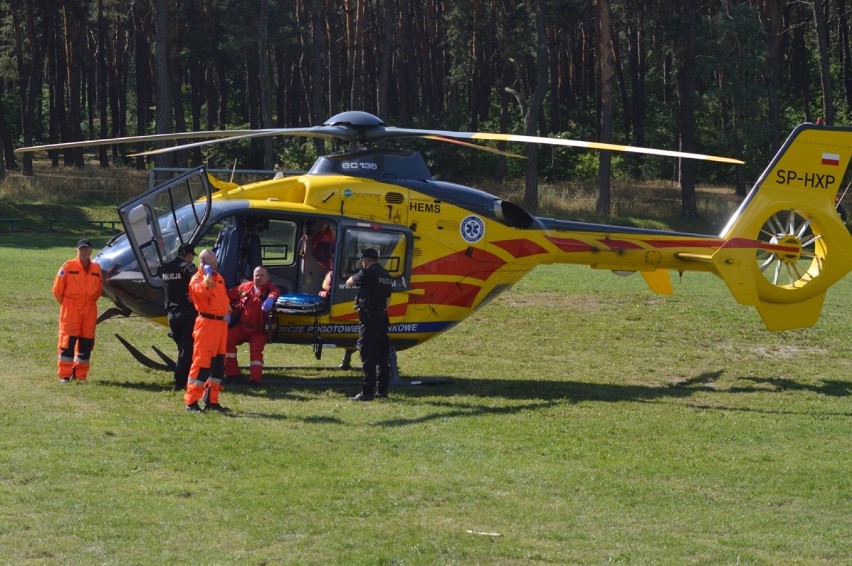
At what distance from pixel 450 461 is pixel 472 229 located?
5140 mm

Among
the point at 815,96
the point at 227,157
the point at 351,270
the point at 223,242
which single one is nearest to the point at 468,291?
the point at 351,270

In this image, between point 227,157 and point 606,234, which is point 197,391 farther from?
point 227,157

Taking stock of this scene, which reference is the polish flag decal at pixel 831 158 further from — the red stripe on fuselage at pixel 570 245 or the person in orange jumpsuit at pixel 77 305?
the person in orange jumpsuit at pixel 77 305

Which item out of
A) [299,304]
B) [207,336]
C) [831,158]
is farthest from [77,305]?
[831,158]

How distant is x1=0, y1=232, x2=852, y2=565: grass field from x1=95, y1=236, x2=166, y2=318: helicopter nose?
0.98m

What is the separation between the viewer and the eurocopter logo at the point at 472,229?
48.2ft

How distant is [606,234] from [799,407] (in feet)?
11.2

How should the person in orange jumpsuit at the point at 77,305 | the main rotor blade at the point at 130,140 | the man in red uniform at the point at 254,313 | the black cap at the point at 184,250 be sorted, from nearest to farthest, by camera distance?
1. the main rotor blade at the point at 130,140
2. the black cap at the point at 184,250
3. the person in orange jumpsuit at the point at 77,305
4. the man in red uniform at the point at 254,313

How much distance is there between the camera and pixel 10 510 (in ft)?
26.3

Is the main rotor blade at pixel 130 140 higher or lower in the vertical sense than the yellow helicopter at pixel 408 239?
higher

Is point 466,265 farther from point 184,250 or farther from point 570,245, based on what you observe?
point 184,250

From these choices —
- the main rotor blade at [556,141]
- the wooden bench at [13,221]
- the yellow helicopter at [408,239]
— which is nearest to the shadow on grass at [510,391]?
the yellow helicopter at [408,239]

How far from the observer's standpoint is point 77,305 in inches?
532

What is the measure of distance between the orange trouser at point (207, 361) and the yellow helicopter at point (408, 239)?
5.34 ft
